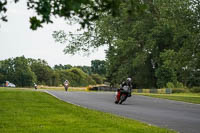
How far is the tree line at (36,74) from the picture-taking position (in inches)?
5128

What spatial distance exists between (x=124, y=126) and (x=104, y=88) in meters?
55.0

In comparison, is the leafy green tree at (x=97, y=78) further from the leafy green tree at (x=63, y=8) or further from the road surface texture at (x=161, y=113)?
the leafy green tree at (x=63, y=8)

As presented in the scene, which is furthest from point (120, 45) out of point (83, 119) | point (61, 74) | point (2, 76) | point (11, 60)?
point (61, 74)

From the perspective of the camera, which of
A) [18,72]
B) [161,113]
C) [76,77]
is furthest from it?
[76,77]

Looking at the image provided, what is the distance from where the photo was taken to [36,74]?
147m

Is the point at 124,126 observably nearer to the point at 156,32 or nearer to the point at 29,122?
the point at 29,122

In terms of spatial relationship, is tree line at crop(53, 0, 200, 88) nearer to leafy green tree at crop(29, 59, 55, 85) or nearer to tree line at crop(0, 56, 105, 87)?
tree line at crop(0, 56, 105, 87)

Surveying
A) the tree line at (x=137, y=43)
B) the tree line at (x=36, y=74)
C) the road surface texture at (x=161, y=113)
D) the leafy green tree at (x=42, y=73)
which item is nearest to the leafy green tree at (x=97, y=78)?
the tree line at (x=36, y=74)

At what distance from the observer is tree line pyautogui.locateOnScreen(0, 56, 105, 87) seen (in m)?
130

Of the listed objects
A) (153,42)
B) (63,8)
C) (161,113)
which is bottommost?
A: (161,113)

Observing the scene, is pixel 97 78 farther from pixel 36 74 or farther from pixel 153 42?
pixel 153 42

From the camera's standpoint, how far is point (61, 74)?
167 m

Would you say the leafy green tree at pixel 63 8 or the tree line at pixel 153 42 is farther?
the tree line at pixel 153 42

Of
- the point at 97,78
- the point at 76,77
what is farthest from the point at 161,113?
the point at 97,78
